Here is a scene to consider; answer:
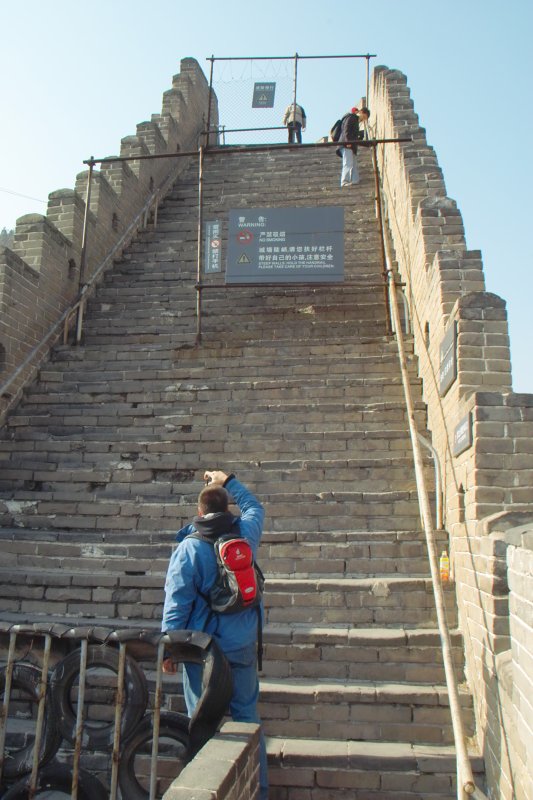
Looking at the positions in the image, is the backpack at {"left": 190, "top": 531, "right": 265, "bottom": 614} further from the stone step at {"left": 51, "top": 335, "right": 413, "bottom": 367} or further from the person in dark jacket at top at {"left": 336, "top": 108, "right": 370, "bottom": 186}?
the person in dark jacket at top at {"left": 336, "top": 108, "right": 370, "bottom": 186}

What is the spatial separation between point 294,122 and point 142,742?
50.4ft

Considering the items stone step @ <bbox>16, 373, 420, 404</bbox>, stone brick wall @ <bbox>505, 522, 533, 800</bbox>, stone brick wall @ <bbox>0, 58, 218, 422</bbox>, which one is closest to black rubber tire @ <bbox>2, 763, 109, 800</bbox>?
stone brick wall @ <bbox>505, 522, 533, 800</bbox>

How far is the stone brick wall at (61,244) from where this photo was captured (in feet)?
27.2

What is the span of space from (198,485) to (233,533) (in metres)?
2.75

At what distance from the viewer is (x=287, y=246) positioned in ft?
30.9

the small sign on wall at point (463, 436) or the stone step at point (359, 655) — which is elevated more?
the small sign on wall at point (463, 436)

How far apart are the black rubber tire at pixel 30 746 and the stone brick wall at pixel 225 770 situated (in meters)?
0.88

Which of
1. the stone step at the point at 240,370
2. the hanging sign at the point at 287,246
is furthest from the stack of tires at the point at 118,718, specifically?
the hanging sign at the point at 287,246

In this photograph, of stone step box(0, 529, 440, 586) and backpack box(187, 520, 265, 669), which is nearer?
backpack box(187, 520, 265, 669)

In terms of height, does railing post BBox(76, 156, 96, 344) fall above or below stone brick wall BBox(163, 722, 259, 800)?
above

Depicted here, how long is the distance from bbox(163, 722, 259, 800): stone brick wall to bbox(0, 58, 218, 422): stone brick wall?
18.3 ft

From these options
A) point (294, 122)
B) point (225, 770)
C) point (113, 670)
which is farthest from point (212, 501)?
point (294, 122)

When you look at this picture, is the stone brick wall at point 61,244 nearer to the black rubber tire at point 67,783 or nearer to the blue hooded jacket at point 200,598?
the blue hooded jacket at point 200,598

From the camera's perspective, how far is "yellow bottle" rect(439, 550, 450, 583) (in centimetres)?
516
